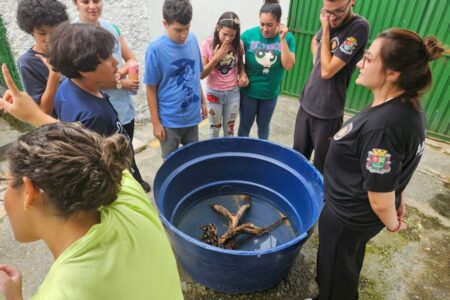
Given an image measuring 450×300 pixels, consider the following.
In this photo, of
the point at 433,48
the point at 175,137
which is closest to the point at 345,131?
the point at 433,48

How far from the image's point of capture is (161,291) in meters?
0.93

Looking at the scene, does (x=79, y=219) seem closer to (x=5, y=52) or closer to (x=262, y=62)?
(x=262, y=62)

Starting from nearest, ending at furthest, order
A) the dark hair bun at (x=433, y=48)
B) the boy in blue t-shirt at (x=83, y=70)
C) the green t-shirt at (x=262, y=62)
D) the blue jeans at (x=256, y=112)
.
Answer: the dark hair bun at (x=433, y=48)
the boy in blue t-shirt at (x=83, y=70)
the green t-shirt at (x=262, y=62)
the blue jeans at (x=256, y=112)

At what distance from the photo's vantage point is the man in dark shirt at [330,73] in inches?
84.8

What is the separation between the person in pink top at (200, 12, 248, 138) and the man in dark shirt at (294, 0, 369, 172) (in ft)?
2.25

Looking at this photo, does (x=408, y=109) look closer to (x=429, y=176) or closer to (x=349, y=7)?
(x=349, y=7)

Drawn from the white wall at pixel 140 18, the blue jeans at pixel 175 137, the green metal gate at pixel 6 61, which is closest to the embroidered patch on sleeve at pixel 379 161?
the blue jeans at pixel 175 137

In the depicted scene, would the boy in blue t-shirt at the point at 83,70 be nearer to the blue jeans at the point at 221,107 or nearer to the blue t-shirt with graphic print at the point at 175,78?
the blue t-shirt with graphic print at the point at 175,78

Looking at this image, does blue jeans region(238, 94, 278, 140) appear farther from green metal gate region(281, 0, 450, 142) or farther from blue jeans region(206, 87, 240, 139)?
green metal gate region(281, 0, 450, 142)

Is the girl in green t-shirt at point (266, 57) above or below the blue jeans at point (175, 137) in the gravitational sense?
above

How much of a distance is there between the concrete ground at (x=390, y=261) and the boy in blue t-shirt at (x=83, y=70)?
0.88 metres

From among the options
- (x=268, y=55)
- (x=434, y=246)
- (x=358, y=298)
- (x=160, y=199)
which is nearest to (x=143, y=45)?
(x=268, y=55)

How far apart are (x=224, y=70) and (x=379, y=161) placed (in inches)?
71.7

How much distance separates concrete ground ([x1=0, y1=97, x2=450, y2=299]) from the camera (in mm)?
2170
